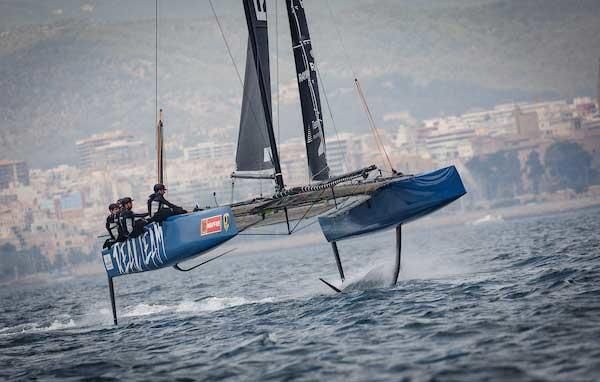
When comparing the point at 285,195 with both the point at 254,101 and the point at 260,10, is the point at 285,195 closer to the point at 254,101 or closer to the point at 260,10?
the point at 254,101

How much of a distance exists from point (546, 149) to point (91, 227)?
3386 inches

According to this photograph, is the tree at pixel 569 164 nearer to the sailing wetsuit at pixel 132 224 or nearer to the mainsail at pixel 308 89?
the mainsail at pixel 308 89

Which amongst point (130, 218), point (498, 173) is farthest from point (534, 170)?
point (130, 218)

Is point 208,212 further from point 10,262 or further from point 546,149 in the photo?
point 546,149

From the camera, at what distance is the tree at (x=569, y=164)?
6068 inches

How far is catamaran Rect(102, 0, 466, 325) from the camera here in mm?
17312

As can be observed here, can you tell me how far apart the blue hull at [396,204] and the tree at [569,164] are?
13561 cm

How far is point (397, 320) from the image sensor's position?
527 inches

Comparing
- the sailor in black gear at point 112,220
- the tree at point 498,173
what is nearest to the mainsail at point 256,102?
the sailor in black gear at point 112,220

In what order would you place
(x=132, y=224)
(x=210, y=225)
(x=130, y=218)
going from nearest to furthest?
(x=210, y=225)
(x=130, y=218)
(x=132, y=224)

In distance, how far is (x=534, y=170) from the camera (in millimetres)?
165500

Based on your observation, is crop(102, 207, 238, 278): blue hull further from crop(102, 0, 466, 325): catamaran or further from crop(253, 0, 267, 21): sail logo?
crop(253, 0, 267, 21): sail logo

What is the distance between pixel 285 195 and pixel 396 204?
224cm

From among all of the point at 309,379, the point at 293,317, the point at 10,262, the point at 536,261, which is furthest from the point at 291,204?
the point at 10,262
